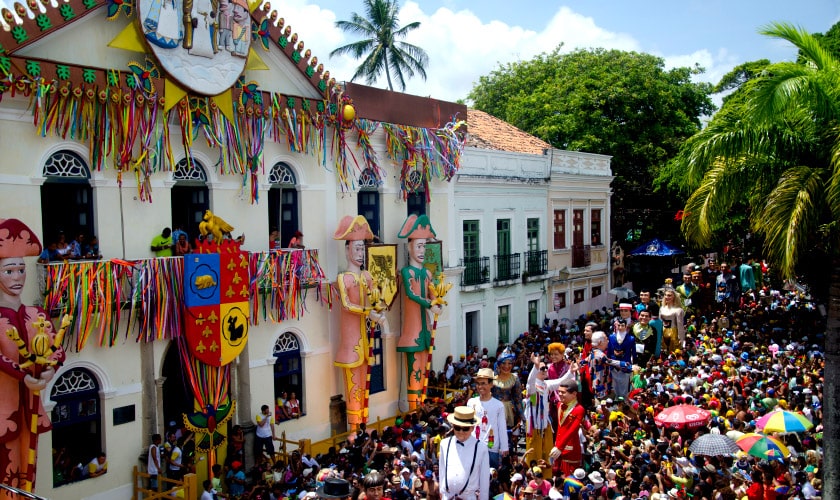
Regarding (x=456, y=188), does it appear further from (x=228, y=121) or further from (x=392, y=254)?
(x=228, y=121)

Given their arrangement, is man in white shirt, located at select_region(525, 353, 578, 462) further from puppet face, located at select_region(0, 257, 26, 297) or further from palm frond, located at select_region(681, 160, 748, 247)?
puppet face, located at select_region(0, 257, 26, 297)

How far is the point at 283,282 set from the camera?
16.2 metres

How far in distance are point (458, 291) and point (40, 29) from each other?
1237cm

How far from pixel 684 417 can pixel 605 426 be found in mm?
1825

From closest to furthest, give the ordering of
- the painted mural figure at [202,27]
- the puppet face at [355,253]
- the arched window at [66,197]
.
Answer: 1. the arched window at [66,197]
2. the painted mural figure at [202,27]
3. the puppet face at [355,253]

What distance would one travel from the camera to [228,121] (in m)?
15.3

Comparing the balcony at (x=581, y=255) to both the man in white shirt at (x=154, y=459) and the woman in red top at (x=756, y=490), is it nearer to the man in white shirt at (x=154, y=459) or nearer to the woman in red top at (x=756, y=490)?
the man in white shirt at (x=154, y=459)

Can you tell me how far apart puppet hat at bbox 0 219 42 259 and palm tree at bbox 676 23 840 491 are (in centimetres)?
981

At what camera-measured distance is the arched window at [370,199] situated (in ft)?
61.7

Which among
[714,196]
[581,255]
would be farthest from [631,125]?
[714,196]

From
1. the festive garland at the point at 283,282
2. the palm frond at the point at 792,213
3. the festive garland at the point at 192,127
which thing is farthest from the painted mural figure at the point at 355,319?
the palm frond at the point at 792,213

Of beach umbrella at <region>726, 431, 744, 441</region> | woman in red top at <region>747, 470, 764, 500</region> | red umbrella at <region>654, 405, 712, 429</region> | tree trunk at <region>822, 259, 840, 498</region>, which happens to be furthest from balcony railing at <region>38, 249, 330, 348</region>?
tree trunk at <region>822, 259, 840, 498</region>

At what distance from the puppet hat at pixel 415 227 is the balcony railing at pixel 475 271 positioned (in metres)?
3.55

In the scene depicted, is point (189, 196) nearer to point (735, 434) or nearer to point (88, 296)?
point (88, 296)
